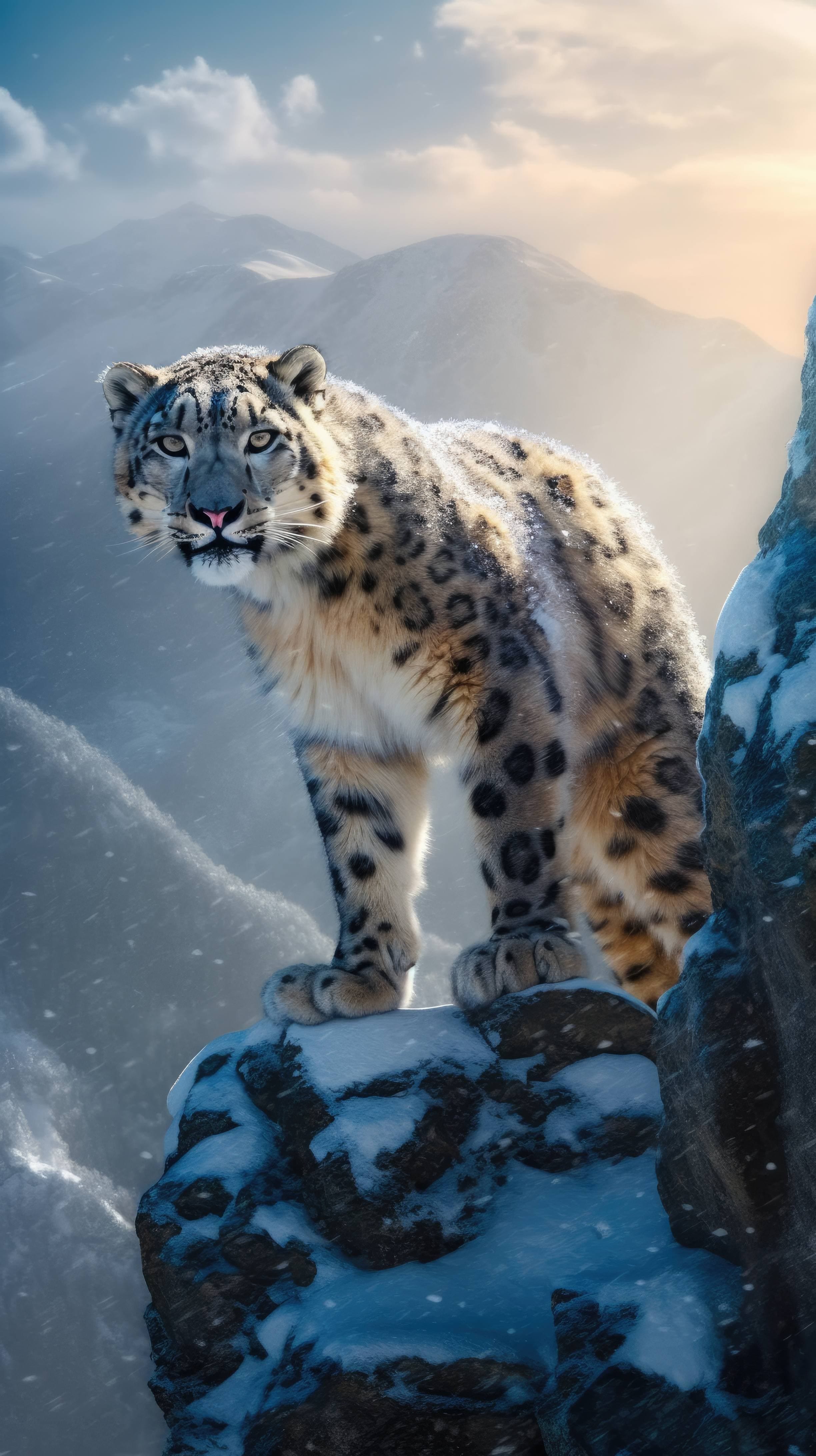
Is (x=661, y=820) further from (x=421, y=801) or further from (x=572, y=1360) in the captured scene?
(x=572, y=1360)

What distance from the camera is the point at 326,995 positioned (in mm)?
4516

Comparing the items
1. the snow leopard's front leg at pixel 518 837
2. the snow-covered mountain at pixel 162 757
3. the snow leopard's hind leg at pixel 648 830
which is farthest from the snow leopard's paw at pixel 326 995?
the snow-covered mountain at pixel 162 757

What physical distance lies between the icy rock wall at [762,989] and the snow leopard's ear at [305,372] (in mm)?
1978

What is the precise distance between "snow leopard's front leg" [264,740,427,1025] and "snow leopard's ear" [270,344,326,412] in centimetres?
148

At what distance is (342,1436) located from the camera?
11.2 feet

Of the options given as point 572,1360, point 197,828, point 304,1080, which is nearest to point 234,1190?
point 304,1080

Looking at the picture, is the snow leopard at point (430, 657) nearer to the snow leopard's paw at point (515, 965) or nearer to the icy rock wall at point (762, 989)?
the snow leopard's paw at point (515, 965)

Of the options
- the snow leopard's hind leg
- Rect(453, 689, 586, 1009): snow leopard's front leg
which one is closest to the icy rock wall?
Rect(453, 689, 586, 1009): snow leopard's front leg

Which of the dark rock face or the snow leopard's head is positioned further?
the snow leopard's head

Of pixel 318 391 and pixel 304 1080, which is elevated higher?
pixel 318 391

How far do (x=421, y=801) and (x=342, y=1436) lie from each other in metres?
2.54

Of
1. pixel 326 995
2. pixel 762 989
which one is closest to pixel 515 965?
pixel 326 995

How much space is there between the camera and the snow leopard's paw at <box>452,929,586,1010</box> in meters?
4.19

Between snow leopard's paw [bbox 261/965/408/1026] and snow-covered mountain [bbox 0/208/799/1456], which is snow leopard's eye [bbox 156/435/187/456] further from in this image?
snow-covered mountain [bbox 0/208/799/1456]
